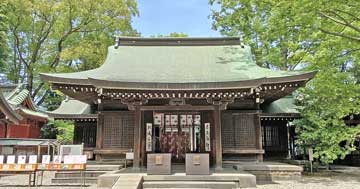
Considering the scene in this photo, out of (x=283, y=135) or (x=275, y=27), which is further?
(x=283, y=135)

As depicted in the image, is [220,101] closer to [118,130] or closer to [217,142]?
[217,142]

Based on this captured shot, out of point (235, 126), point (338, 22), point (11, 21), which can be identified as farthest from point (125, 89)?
point (11, 21)

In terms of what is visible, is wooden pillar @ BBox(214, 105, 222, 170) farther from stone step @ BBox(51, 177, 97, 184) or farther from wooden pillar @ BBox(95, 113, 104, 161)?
wooden pillar @ BBox(95, 113, 104, 161)

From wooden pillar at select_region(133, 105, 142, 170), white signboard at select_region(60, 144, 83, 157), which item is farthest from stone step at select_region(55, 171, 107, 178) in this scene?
wooden pillar at select_region(133, 105, 142, 170)

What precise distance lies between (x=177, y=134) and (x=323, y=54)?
6.05 meters

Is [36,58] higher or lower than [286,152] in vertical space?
higher

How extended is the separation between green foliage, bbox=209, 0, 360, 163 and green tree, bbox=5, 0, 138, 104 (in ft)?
42.3

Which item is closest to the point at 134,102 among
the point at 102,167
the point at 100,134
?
the point at 100,134

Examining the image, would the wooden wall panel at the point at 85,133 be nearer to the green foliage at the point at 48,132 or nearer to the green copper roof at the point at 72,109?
the green copper roof at the point at 72,109

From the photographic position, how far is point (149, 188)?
26.5 feet

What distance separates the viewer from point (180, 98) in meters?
9.60

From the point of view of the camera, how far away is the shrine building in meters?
8.87

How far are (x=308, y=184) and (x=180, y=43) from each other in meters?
8.46

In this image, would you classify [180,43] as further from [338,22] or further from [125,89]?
[338,22]
